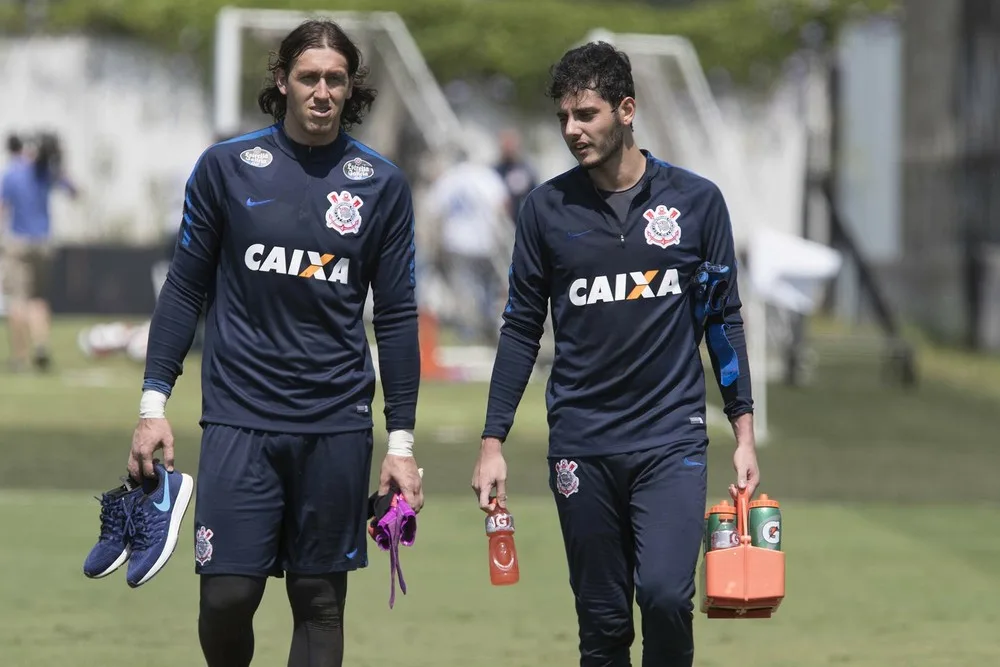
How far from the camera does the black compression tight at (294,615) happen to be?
18.2 feet

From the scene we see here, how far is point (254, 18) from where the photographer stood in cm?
2005

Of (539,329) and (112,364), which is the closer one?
(539,329)

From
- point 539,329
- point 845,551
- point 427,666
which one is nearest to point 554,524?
point 845,551

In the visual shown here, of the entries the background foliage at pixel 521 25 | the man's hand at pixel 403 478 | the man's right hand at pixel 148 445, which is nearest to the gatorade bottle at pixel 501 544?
the man's hand at pixel 403 478

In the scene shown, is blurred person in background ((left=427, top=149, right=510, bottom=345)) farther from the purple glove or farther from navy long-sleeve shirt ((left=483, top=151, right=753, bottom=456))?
the purple glove

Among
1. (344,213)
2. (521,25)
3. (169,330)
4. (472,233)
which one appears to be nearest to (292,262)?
(344,213)

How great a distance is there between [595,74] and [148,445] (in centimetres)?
164

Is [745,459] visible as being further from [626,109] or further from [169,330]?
[169,330]

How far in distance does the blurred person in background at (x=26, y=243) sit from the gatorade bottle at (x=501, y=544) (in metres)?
13.8

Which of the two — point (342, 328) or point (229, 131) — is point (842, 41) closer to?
point (229, 131)

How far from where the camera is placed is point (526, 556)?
999cm

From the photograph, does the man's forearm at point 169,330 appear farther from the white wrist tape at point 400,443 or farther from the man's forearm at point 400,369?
the white wrist tape at point 400,443

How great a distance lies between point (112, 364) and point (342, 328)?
49.5 feet

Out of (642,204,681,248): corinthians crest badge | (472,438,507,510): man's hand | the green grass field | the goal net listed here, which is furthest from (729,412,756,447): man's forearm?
A: the goal net
